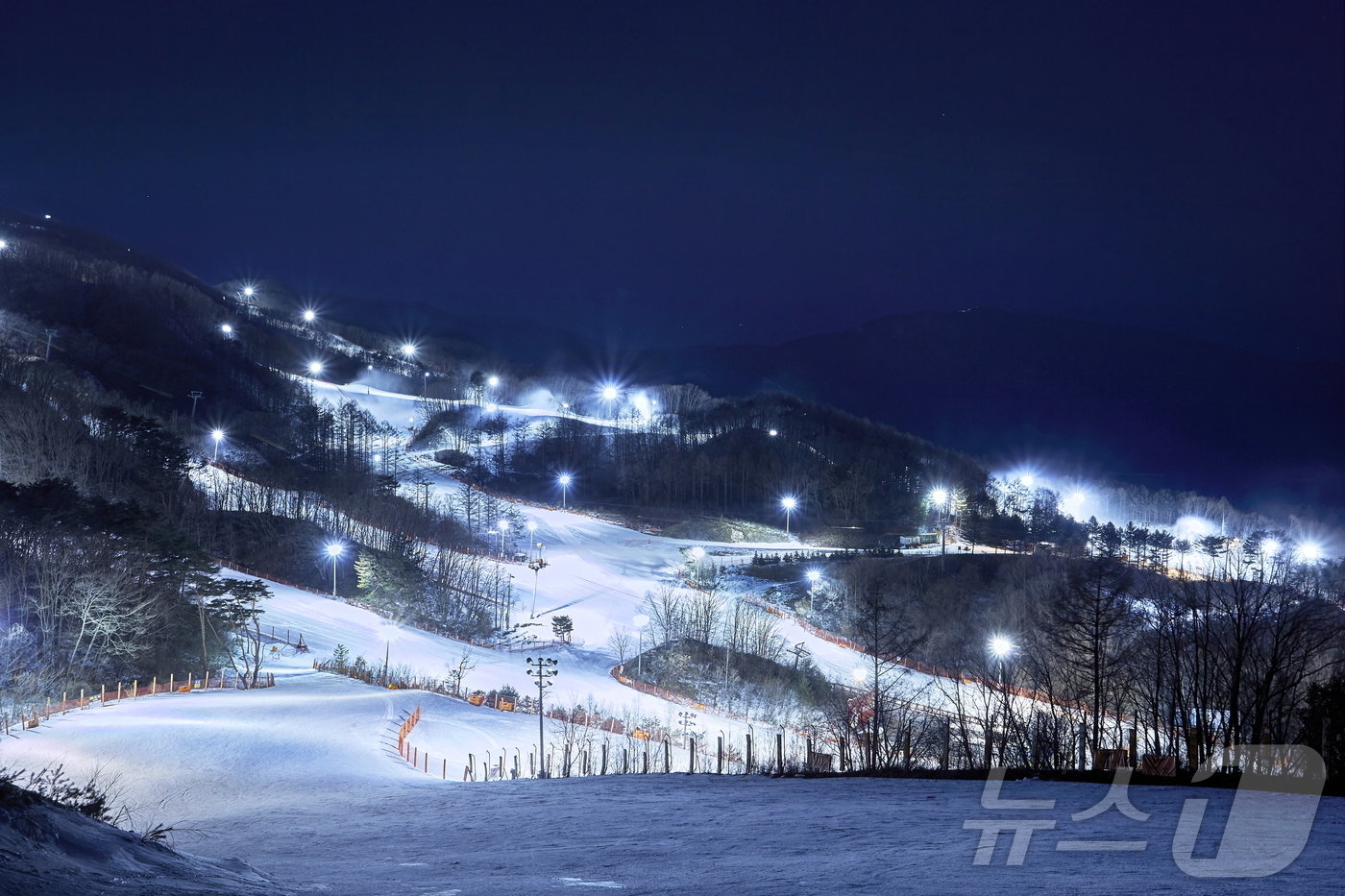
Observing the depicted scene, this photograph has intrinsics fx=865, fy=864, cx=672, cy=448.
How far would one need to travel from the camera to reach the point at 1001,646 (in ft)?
156

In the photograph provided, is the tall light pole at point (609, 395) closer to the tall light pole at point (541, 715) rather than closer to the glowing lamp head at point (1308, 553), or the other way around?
the glowing lamp head at point (1308, 553)

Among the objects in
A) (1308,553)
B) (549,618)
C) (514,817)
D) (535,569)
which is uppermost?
(1308,553)

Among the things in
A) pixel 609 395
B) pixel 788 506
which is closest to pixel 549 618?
pixel 788 506

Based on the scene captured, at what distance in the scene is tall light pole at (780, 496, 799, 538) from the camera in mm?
82081

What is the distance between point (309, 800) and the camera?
1467 cm

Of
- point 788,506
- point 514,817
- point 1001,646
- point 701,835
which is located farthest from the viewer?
point 788,506

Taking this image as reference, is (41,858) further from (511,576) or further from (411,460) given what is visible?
(411,460)

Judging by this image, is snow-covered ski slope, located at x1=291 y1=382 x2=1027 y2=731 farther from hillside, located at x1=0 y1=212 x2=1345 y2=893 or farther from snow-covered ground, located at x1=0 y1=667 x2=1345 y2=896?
snow-covered ground, located at x1=0 y1=667 x2=1345 y2=896

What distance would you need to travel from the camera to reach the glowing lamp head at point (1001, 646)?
4738 cm

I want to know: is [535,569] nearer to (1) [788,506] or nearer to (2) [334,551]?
(2) [334,551]

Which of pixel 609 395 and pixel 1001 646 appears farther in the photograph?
pixel 609 395

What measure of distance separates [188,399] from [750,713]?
3532 inches

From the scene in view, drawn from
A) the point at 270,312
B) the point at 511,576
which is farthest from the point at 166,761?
the point at 270,312

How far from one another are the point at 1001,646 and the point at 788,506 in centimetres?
3726
